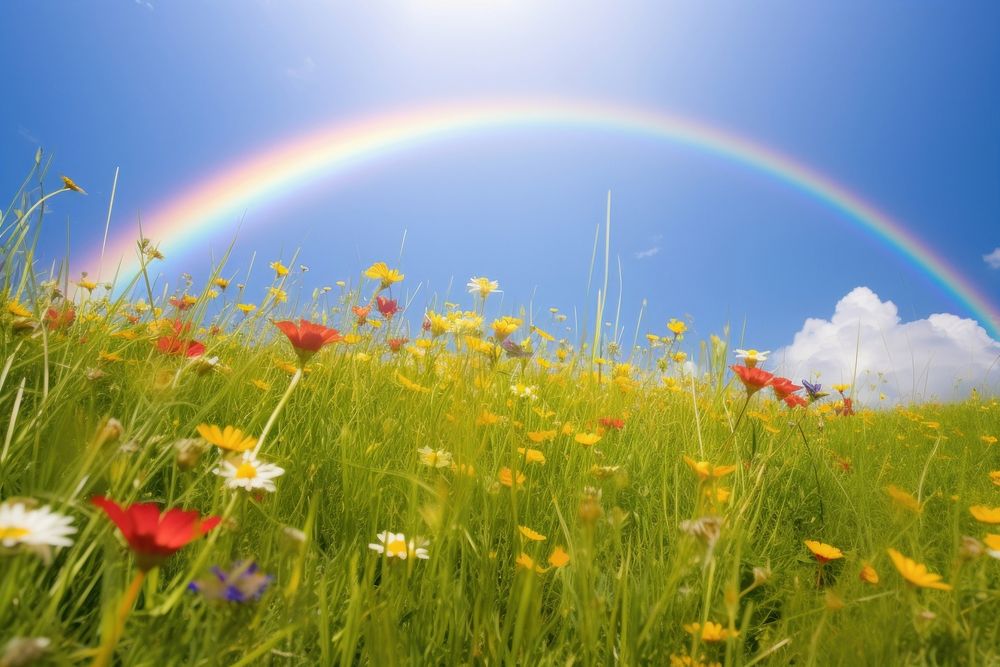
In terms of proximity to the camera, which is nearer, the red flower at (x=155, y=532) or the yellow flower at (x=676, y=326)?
the red flower at (x=155, y=532)

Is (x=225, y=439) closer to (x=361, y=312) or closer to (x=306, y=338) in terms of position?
(x=306, y=338)

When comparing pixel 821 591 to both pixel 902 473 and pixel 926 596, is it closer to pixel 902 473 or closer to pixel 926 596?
pixel 926 596

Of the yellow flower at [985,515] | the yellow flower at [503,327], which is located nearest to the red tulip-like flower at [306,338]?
the yellow flower at [503,327]

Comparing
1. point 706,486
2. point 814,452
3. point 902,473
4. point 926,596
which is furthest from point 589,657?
point 902,473

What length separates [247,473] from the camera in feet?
2.05

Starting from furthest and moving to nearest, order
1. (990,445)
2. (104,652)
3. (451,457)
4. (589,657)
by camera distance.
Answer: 1. (990,445)
2. (451,457)
3. (589,657)
4. (104,652)

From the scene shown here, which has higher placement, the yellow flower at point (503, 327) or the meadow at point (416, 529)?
the yellow flower at point (503, 327)

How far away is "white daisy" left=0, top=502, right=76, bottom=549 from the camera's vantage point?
15.7 inches

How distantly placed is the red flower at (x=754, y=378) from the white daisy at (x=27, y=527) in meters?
1.23

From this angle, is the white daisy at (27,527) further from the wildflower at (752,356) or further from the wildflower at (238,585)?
the wildflower at (752,356)

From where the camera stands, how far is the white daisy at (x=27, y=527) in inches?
15.7

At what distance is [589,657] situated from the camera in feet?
1.96

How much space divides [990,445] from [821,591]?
7.50 ft

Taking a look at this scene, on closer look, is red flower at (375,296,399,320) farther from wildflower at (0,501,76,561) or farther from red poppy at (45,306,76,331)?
wildflower at (0,501,76,561)
